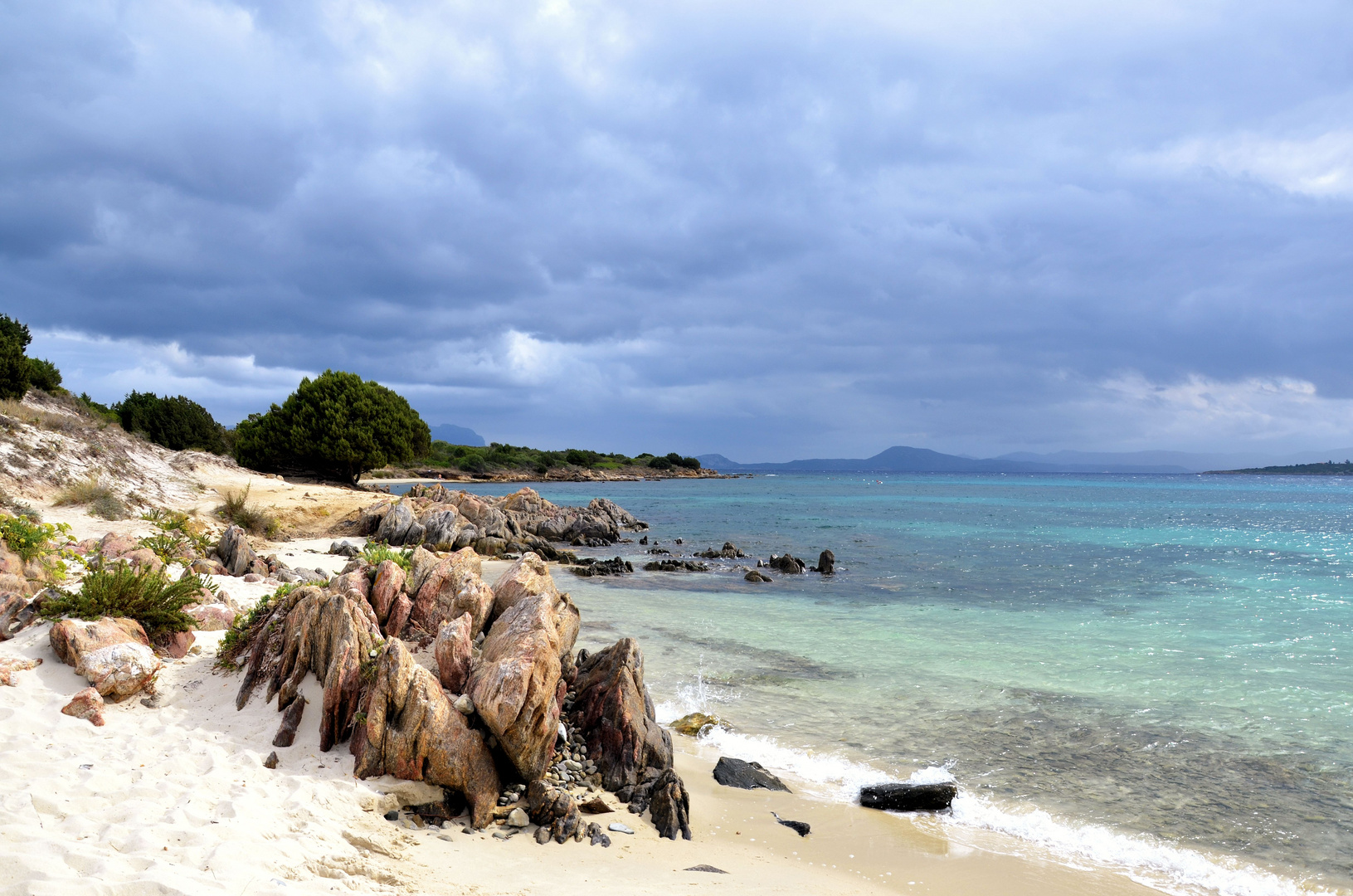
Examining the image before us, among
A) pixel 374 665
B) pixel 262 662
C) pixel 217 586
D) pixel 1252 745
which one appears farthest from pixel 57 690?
pixel 1252 745

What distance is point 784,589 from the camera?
86.7ft

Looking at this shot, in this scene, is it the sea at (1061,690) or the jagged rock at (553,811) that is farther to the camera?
the sea at (1061,690)

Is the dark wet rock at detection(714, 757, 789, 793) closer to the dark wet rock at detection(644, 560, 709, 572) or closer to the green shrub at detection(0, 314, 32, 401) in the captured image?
the dark wet rock at detection(644, 560, 709, 572)

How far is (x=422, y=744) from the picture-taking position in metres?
7.11

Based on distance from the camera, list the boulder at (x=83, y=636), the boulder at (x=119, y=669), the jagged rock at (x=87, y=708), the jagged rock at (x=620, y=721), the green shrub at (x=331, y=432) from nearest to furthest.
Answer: the jagged rock at (x=87, y=708) < the boulder at (x=119, y=669) < the boulder at (x=83, y=636) < the jagged rock at (x=620, y=721) < the green shrub at (x=331, y=432)

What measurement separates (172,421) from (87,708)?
2273 inches

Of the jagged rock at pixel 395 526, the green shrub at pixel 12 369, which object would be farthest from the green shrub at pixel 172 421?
the jagged rock at pixel 395 526

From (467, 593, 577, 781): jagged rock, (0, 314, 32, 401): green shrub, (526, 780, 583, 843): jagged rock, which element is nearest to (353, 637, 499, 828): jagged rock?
(467, 593, 577, 781): jagged rock

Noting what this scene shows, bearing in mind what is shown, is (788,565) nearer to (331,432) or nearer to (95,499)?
(95,499)

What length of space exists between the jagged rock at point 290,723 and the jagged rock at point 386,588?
1.65 metres

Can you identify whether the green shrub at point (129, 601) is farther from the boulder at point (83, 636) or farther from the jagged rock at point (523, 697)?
the jagged rock at point (523, 697)

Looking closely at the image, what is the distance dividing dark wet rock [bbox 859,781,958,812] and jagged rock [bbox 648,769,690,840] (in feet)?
7.98

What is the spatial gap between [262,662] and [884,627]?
51.6ft

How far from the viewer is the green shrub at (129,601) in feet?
29.3
